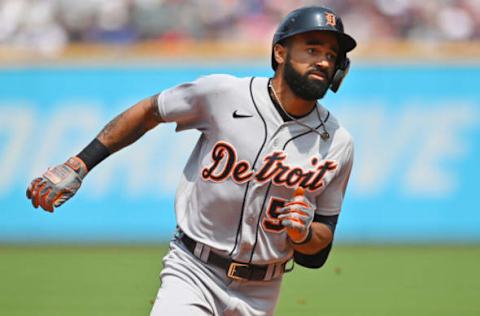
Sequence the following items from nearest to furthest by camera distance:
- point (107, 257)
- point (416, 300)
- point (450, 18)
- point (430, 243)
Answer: point (416, 300) → point (107, 257) → point (430, 243) → point (450, 18)

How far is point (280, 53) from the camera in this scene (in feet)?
17.6

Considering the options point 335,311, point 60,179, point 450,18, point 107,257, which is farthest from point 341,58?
point 450,18

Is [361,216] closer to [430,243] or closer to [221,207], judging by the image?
[430,243]

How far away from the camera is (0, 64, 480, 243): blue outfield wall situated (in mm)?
12914

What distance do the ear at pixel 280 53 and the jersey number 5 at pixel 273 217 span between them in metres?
0.83

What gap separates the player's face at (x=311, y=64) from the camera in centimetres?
513

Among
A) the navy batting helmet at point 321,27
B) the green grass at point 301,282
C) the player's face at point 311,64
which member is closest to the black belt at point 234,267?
the player's face at point 311,64

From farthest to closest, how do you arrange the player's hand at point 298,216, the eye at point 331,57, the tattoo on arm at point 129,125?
the tattoo on arm at point 129,125
the eye at point 331,57
the player's hand at point 298,216

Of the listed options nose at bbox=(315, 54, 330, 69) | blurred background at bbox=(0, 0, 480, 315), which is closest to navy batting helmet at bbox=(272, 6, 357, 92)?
nose at bbox=(315, 54, 330, 69)

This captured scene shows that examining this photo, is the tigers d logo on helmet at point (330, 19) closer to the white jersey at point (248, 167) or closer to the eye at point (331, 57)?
the eye at point (331, 57)

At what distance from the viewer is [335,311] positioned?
8.41 meters

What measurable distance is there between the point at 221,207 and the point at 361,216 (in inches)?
315

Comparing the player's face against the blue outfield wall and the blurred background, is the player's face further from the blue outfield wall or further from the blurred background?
the blue outfield wall

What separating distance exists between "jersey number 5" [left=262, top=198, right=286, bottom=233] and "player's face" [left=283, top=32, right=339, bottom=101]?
23.9 inches
